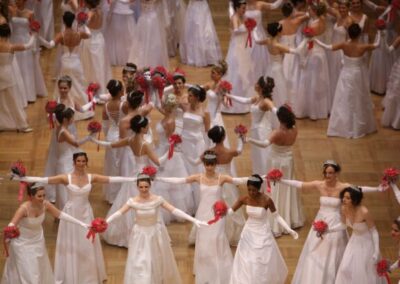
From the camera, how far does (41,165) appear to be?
12391 mm

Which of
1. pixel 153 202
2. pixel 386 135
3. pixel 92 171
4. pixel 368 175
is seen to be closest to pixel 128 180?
pixel 153 202

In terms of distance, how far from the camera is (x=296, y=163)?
41.1 feet

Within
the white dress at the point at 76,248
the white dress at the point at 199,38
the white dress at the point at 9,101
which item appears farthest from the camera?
the white dress at the point at 199,38

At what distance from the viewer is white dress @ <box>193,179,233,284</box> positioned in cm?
1014

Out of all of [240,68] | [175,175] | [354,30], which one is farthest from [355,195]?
[240,68]

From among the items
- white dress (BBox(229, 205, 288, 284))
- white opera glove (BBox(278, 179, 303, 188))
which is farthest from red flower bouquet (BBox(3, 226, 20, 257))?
white opera glove (BBox(278, 179, 303, 188))

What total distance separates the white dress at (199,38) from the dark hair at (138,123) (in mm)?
4157

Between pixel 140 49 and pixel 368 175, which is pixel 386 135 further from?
pixel 140 49

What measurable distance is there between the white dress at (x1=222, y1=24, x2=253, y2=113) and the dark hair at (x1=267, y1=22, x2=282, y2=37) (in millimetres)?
791

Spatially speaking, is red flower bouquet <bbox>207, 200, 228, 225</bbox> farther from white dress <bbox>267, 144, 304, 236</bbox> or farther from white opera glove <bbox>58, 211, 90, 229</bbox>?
white dress <bbox>267, 144, 304, 236</bbox>

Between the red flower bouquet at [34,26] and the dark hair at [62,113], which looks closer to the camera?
the dark hair at [62,113]

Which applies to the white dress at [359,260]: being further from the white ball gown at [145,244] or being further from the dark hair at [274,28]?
the dark hair at [274,28]

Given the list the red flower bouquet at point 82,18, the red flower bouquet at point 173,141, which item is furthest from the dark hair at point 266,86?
the red flower bouquet at point 82,18

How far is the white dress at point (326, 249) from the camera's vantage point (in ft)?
32.5
